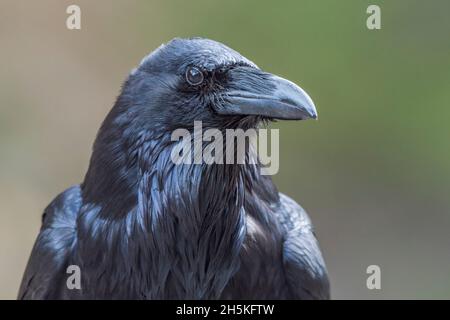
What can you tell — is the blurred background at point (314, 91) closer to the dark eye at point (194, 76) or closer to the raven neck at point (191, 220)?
the raven neck at point (191, 220)

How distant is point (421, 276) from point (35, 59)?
175 inches

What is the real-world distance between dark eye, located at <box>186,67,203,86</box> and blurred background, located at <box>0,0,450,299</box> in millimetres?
4693

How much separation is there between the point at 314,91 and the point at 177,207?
194 inches

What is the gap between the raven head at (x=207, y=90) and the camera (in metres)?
4.01

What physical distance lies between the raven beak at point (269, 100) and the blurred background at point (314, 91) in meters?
4.65

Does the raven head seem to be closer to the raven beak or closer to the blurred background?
the raven beak

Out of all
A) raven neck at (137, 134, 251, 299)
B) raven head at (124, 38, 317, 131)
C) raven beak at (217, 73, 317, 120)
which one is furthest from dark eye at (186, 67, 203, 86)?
raven neck at (137, 134, 251, 299)

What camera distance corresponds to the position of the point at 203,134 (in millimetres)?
4070

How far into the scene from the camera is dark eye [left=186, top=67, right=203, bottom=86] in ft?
13.2

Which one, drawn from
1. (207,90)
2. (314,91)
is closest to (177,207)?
(207,90)

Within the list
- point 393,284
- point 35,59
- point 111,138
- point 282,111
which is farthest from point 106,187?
point 35,59

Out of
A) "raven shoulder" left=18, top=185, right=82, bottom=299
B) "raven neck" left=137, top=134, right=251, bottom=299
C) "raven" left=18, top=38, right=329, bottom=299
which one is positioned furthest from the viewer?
"raven shoulder" left=18, top=185, right=82, bottom=299

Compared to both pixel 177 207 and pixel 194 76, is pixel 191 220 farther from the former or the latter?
pixel 194 76

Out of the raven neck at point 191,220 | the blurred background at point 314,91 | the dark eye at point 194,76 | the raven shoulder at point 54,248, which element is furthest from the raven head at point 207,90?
the blurred background at point 314,91
